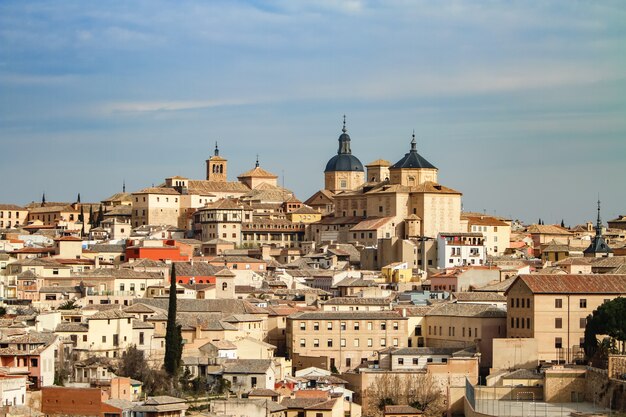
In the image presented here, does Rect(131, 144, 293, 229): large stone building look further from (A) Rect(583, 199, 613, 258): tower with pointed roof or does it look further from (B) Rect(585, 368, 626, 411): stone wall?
(B) Rect(585, 368, 626, 411): stone wall

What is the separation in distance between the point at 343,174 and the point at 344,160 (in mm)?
1390

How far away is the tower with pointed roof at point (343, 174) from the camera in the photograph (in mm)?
121750

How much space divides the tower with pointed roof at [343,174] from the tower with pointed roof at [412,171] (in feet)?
43.5

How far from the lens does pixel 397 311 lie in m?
67.6

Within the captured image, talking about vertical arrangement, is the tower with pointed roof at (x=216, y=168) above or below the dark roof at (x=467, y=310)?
above

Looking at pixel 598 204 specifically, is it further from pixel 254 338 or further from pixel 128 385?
pixel 128 385

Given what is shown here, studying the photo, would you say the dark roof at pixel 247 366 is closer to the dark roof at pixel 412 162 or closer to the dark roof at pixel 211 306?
the dark roof at pixel 211 306

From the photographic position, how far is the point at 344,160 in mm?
122812

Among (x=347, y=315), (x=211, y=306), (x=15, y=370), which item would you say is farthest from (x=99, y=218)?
(x=15, y=370)

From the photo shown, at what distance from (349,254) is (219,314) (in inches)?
1179

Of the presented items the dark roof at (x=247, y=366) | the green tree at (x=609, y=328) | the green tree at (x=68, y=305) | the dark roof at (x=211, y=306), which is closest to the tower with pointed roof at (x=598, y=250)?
the dark roof at (x=211, y=306)

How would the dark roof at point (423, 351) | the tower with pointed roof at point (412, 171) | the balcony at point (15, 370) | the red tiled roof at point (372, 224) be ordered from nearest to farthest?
1. the balcony at point (15, 370)
2. the dark roof at point (423, 351)
3. the red tiled roof at point (372, 224)
4. the tower with pointed roof at point (412, 171)

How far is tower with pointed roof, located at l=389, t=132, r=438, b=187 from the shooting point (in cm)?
10600

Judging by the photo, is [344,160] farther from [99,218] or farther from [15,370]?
[15,370]
